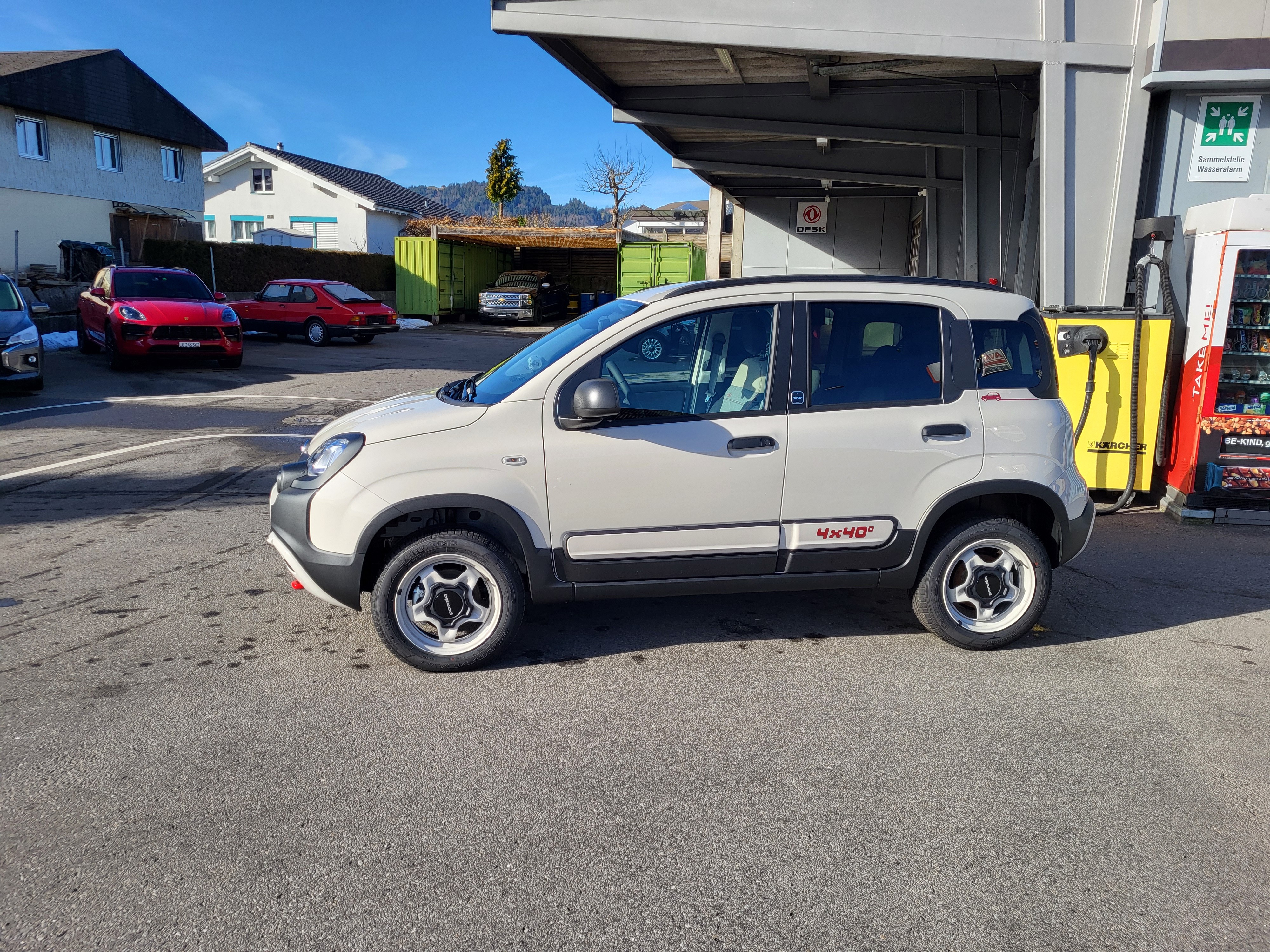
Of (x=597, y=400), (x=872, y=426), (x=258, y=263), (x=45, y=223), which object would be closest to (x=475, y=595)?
(x=597, y=400)

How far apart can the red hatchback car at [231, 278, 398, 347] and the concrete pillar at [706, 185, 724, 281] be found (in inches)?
349

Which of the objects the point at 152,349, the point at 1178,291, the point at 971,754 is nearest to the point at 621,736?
the point at 971,754

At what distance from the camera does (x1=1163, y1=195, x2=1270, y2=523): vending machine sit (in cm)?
741

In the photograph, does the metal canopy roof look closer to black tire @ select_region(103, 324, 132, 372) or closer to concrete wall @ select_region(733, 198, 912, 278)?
concrete wall @ select_region(733, 198, 912, 278)

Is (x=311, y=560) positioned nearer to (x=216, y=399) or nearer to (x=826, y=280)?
(x=826, y=280)

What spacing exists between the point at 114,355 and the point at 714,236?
1489 centimetres

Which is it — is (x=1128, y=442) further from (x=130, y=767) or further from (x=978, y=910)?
(x=130, y=767)

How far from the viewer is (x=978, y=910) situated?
2693 millimetres

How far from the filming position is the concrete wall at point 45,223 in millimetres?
28219

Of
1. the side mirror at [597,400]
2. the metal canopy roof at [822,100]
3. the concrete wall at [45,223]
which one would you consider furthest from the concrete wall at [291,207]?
the side mirror at [597,400]

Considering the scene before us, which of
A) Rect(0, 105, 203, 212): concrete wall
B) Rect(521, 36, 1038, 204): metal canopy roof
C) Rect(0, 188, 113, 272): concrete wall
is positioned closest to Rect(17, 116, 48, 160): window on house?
Rect(0, 105, 203, 212): concrete wall

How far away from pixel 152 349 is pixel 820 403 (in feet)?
46.9

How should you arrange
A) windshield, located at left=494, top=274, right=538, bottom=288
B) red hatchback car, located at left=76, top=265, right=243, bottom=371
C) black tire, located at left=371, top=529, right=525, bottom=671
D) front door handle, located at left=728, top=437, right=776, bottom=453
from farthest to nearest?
windshield, located at left=494, top=274, right=538, bottom=288
red hatchback car, located at left=76, top=265, right=243, bottom=371
front door handle, located at left=728, top=437, right=776, bottom=453
black tire, located at left=371, top=529, right=525, bottom=671

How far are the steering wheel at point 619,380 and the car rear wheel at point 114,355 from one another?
14.0 meters
